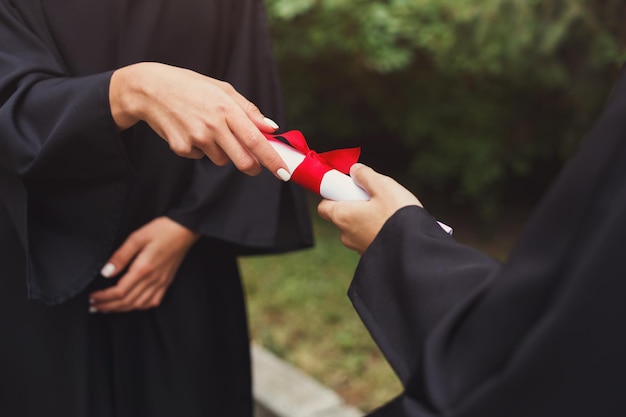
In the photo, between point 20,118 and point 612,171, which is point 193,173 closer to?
point 20,118

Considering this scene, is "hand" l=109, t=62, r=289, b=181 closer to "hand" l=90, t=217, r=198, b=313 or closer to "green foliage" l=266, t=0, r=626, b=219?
"hand" l=90, t=217, r=198, b=313

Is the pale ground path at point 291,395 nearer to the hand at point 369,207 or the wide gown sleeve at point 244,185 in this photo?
the wide gown sleeve at point 244,185

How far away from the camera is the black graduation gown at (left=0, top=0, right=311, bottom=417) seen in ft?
4.69

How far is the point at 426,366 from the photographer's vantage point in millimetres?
876

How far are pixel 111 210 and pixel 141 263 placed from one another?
6.8 inches

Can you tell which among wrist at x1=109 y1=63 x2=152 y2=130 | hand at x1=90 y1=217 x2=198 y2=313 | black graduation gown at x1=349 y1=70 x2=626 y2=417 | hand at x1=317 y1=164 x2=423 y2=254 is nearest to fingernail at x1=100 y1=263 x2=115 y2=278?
hand at x1=90 y1=217 x2=198 y2=313

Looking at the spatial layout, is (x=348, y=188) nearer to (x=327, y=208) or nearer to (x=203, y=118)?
(x=327, y=208)

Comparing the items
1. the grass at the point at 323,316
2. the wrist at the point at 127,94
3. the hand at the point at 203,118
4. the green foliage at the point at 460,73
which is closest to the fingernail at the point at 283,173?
the hand at the point at 203,118

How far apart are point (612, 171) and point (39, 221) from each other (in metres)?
1.20

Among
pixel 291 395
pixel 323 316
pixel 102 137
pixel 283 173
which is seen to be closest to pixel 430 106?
pixel 323 316

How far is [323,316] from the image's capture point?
12.6ft

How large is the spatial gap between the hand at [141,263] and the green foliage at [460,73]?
2.34 metres

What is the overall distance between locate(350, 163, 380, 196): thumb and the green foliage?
246 centimetres

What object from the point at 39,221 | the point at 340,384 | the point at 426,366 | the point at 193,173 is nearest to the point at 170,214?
the point at 193,173
